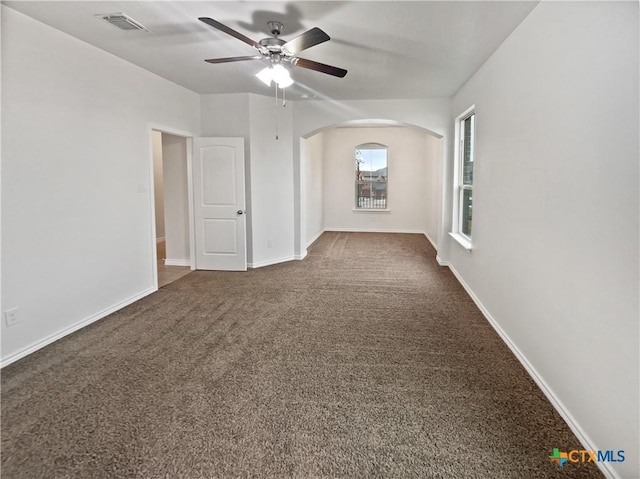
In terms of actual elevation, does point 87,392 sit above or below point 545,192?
below

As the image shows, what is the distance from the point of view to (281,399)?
238cm

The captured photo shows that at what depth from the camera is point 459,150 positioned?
5.71m

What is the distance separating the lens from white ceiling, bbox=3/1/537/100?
8.99 ft

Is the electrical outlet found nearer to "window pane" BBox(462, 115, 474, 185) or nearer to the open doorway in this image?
the open doorway

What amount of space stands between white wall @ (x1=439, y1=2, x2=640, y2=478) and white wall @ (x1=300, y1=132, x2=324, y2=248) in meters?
4.59

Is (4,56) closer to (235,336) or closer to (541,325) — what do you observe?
(235,336)

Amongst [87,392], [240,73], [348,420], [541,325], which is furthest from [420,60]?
[87,392]

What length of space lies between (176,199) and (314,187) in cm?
339

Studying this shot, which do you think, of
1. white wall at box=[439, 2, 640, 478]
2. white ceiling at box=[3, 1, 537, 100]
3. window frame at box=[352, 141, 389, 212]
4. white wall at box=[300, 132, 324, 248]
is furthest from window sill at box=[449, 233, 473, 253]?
window frame at box=[352, 141, 389, 212]

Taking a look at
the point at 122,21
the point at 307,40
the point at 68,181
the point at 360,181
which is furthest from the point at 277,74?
the point at 360,181

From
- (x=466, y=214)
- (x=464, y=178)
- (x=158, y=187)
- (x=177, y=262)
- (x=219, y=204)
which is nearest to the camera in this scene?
(x=466, y=214)

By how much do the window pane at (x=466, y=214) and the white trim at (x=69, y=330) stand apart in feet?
13.9

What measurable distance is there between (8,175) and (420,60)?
3776 mm

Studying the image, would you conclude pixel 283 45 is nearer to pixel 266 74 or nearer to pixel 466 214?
pixel 266 74
